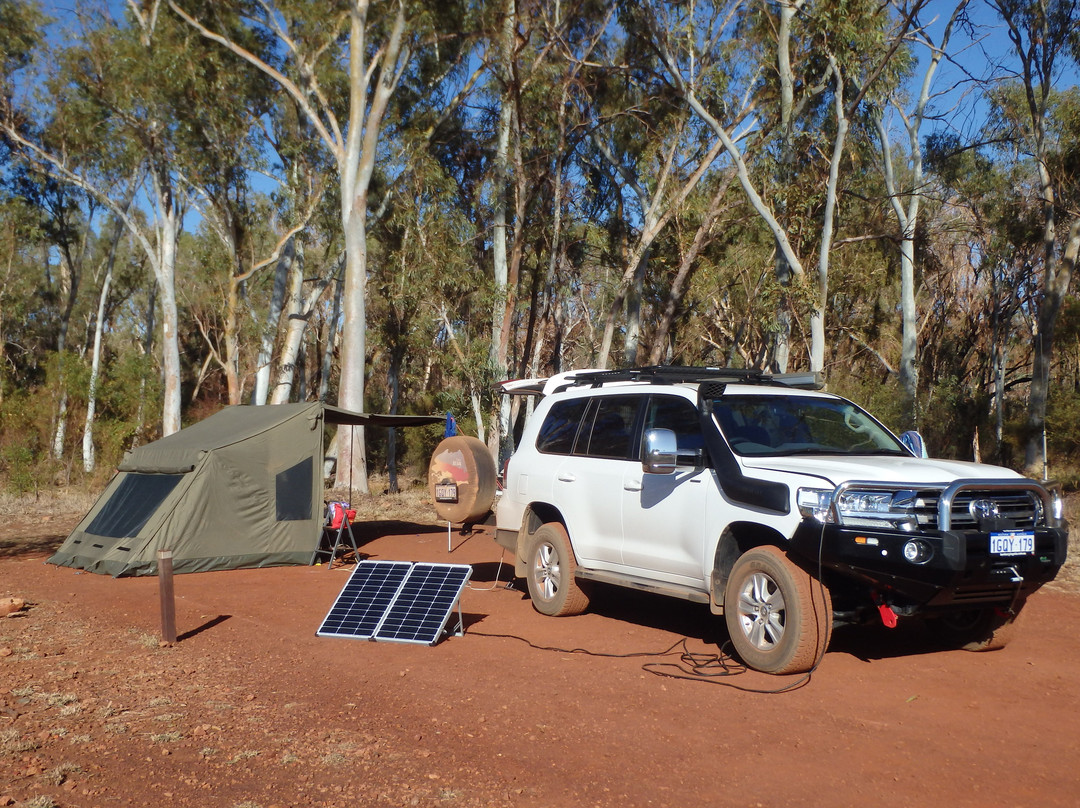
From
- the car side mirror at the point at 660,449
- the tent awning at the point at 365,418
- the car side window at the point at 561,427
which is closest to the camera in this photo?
the car side mirror at the point at 660,449

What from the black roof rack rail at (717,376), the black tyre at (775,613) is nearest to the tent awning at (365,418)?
the black roof rack rail at (717,376)

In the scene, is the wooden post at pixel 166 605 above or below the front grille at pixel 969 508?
below

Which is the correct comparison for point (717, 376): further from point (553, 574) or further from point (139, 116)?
point (139, 116)

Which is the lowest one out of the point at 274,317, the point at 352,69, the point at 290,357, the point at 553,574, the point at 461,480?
the point at 553,574

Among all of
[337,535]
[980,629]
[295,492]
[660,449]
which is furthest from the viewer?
[337,535]

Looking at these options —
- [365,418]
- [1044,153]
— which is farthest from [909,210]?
[365,418]

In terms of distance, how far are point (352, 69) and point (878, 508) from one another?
63.6 feet

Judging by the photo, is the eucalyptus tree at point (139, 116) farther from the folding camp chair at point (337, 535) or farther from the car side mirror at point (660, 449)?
the car side mirror at point (660, 449)

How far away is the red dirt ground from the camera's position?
178 inches

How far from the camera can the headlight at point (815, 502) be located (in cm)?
620

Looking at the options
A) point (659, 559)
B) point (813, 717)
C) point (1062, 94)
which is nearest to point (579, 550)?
Answer: point (659, 559)

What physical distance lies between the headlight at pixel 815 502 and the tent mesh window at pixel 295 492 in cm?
780

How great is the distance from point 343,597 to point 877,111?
1948cm

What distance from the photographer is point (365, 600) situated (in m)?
8.23
